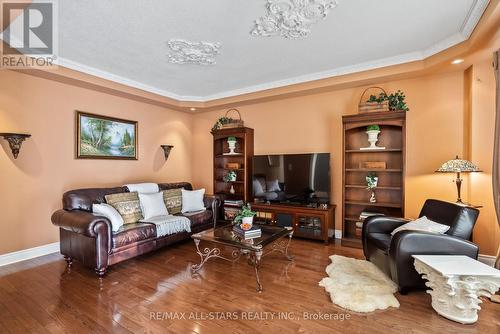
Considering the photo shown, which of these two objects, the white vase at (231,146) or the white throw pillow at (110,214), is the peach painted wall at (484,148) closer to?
the white vase at (231,146)

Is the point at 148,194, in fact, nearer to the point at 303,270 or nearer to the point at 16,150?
the point at 16,150

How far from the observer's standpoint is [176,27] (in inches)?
103

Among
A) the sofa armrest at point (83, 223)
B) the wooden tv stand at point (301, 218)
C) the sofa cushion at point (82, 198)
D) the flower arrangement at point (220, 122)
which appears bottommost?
the wooden tv stand at point (301, 218)

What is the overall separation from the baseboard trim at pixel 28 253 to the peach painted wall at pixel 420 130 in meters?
3.71

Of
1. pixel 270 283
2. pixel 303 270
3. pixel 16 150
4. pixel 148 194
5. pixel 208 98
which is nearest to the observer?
pixel 270 283

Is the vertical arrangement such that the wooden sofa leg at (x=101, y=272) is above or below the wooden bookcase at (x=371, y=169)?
below

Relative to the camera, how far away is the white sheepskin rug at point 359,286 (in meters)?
2.17

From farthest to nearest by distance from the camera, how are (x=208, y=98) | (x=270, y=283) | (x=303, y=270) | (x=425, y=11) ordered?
(x=208, y=98) → (x=303, y=270) → (x=270, y=283) → (x=425, y=11)

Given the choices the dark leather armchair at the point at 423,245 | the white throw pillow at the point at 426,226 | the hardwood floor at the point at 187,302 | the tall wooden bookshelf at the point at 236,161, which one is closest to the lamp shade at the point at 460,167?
the dark leather armchair at the point at 423,245

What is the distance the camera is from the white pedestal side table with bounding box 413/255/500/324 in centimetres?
190

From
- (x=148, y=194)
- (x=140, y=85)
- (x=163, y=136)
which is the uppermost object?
(x=140, y=85)

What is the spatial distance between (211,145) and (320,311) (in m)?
4.21

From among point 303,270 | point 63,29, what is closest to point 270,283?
point 303,270

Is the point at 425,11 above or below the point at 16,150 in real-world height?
above
